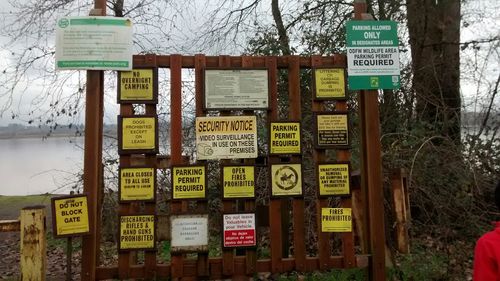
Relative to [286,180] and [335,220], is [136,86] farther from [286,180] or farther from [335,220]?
[335,220]

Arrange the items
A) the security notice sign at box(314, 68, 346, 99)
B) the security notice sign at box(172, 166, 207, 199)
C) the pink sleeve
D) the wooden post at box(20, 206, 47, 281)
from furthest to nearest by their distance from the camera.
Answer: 1. the security notice sign at box(314, 68, 346, 99)
2. the security notice sign at box(172, 166, 207, 199)
3. the wooden post at box(20, 206, 47, 281)
4. the pink sleeve

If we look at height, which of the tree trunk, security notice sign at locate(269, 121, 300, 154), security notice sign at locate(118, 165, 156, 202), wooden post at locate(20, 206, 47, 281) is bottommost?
wooden post at locate(20, 206, 47, 281)

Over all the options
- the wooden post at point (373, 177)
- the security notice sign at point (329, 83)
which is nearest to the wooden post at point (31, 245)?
the security notice sign at point (329, 83)

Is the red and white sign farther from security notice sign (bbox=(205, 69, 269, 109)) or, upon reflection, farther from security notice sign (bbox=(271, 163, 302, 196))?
security notice sign (bbox=(205, 69, 269, 109))

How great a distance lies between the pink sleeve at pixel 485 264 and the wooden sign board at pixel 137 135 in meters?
2.94

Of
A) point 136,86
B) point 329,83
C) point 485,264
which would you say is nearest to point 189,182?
point 136,86

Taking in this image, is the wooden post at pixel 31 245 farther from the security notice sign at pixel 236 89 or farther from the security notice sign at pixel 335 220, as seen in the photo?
the security notice sign at pixel 335 220

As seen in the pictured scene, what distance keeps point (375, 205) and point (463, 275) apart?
184 centimetres

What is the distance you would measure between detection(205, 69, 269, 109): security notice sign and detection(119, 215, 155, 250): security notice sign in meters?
1.26

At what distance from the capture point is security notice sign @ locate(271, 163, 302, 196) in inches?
182

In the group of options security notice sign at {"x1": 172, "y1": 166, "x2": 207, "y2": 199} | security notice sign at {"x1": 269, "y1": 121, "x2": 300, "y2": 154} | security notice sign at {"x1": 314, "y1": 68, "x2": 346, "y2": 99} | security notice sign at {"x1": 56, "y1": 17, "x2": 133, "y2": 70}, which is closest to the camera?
security notice sign at {"x1": 56, "y1": 17, "x2": 133, "y2": 70}

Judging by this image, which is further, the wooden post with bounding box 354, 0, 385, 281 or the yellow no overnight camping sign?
the wooden post with bounding box 354, 0, 385, 281

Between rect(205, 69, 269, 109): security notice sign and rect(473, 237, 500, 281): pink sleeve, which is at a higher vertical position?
rect(205, 69, 269, 109): security notice sign

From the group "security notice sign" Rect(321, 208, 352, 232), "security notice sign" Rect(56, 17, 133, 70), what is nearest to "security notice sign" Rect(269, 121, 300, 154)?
"security notice sign" Rect(321, 208, 352, 232)
